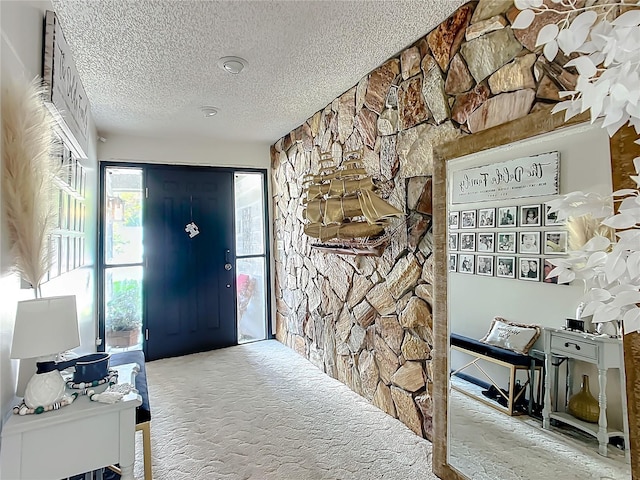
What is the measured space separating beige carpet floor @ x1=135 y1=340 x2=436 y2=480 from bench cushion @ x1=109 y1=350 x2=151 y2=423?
17.3 inches

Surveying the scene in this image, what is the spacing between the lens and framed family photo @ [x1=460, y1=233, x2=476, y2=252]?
2.04 metres

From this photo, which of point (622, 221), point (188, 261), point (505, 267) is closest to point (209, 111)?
point (188, 261)

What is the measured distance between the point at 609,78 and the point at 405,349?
81.9 inches

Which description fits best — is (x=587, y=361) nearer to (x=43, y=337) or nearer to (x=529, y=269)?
(x=529, y=269)

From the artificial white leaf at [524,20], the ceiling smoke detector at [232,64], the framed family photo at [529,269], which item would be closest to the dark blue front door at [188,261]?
the ceiling smoke detector at [232,64]

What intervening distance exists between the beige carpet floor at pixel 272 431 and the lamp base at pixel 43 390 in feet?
3.71

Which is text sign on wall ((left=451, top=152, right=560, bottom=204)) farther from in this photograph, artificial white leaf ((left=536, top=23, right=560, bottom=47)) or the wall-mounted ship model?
artificial white leaf ((left=536, top=23, right=560, bottom=47))

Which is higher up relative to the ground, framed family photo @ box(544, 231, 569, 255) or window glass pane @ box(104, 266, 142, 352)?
framed family photo @ box(544, 231, 569, 255)

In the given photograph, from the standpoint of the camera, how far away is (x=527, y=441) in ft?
5.90

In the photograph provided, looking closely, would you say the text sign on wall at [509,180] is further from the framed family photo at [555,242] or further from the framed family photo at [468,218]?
the framed family photo at [555,242]

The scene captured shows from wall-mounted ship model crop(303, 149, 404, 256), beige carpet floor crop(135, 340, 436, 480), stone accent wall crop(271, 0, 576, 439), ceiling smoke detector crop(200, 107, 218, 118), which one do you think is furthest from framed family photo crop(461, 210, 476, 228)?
ceiling smoke detector crop(200, 107, 218, 118)

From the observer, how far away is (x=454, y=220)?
2.12 meters

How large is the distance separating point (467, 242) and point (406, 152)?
2.72 feet

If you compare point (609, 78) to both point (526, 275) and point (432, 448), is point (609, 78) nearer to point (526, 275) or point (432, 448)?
point (526, 275)
